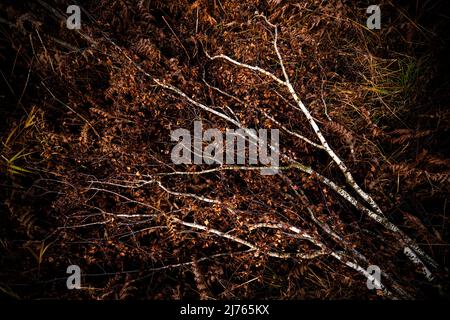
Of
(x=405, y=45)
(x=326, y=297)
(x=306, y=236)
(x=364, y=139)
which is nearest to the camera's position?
(x=306, y=236)

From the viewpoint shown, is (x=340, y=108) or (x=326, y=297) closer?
(x=326, y=297)

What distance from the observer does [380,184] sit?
4.39 meters

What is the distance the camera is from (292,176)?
4941mm

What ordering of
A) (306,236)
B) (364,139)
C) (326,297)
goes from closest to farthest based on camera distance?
(306,236), (326,297), (364,139)

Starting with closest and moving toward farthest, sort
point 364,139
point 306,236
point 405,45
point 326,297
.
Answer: point 306,236, point 326,297, point 364,139, point 405,45

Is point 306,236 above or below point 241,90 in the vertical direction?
below

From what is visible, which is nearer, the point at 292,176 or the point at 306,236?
the point at 306,236

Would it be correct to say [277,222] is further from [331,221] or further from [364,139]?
[364,139]
